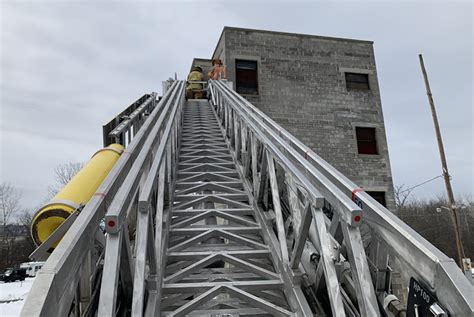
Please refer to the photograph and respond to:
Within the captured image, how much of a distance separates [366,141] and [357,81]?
264 centimetres

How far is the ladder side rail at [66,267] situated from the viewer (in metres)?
1.24

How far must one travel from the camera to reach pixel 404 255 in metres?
1.79

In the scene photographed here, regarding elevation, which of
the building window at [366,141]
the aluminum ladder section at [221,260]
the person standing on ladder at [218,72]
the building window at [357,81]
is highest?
the building window at [357,81]

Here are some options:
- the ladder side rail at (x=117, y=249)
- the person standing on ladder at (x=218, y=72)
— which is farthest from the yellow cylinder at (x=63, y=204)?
the person standing on ladder at (x=218, y=72)

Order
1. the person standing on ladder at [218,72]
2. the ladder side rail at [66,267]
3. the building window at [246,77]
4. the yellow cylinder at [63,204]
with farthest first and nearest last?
the building window at [246,77]
the person standing on ladder at [218,72]
the yellow cylinder at [63,204]
the ladder side rail at [66,267]

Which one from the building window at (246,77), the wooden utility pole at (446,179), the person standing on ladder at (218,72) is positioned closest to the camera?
the person standing on ladder at (218,72)

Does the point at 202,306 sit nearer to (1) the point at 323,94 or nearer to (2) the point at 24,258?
(1) the point at 323,94

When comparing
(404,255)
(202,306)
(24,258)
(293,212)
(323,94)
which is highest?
(323,94)

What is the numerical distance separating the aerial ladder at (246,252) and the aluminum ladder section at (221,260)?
0.04 ft

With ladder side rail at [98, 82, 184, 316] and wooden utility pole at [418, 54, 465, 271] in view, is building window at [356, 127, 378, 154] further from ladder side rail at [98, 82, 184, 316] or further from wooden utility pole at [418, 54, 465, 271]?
ladder side rail at [98, 82, 184, 316]

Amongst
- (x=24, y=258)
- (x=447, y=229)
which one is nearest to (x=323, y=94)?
(x=447, y=229)

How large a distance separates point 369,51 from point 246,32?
5.52 metres

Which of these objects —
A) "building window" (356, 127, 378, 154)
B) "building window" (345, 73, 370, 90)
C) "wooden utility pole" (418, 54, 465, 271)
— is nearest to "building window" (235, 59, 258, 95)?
"building window" (345, 73, 370, 90)

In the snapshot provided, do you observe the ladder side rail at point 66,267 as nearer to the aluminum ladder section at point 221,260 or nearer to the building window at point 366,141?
the aluminum ladder section at point 221,260
